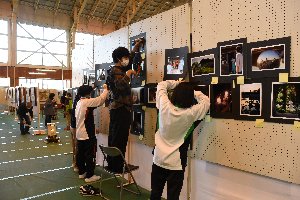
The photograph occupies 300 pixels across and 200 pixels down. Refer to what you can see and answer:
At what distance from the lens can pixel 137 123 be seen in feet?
11.8

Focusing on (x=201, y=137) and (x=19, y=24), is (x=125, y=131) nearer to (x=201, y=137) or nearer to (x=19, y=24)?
(x=201, y=137)

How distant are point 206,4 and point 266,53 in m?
0.85

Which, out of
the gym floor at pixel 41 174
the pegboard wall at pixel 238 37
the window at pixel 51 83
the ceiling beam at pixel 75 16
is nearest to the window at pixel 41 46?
the ceiling beam at pixel 75 16

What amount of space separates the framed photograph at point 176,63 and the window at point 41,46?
54.6ft

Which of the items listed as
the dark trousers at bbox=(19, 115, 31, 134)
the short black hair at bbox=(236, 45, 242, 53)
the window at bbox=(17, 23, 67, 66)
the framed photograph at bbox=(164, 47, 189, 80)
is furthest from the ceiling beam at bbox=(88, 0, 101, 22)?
the short black hair at bbox=(236, 45, 242, 53)

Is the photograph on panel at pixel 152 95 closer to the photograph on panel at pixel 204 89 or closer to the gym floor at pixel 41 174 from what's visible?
the photograph on panel at pixel 204 89

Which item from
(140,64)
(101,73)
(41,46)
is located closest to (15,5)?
(41,46)

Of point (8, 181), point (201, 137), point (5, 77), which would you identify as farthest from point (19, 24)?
point (201, 137)

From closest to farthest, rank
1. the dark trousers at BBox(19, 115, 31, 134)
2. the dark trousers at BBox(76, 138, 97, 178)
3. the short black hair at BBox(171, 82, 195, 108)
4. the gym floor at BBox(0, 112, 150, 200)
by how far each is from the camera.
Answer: the short black hair at BBox(171, 82, 195, 108) < the gym floor at BBox(0, 112, 150, 200) < the dark trousers at BBox(76, 138, 97, 178) < the dark trousers at BBox(19, 115, 31, 134)

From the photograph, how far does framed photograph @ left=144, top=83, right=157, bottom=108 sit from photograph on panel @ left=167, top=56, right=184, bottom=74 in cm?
36

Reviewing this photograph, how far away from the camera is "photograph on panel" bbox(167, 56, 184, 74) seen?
2850 mm

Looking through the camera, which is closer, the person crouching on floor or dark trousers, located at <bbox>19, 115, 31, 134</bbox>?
the person crouching on floor

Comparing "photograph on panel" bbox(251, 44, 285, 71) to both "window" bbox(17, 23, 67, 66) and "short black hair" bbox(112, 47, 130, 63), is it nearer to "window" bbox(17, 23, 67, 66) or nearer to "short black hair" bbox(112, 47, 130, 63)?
"short black hair" bbox(112, 47, 130, 63)

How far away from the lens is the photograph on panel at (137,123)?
353 cm
